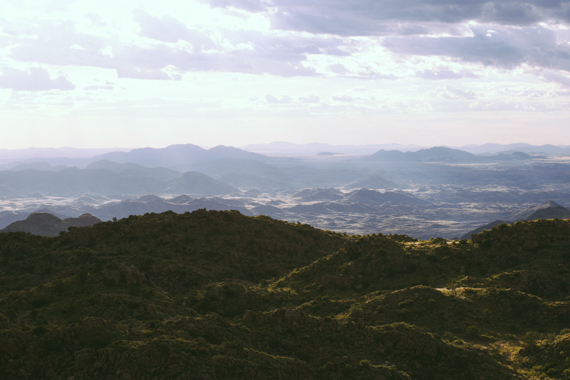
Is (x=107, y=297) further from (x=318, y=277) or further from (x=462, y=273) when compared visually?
(x=462, y=273)

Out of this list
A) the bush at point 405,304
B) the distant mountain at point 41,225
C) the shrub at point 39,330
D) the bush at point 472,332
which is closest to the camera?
the shrub at point 39,330

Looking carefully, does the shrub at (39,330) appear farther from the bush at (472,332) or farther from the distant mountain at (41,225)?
the distant mountain at (41,225)

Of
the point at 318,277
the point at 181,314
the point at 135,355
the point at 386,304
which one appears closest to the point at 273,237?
the point at 318,277

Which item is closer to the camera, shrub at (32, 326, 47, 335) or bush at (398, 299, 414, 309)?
shrub at (32, 326, 47, 335)

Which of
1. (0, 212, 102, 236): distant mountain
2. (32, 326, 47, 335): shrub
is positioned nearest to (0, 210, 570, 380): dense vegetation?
(32, 326, 47, 335): shrub

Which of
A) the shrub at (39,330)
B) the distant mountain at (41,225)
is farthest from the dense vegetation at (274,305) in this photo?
the distant mountain at (41,225)

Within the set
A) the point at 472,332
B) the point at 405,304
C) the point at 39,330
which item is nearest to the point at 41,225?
the point at 39,330

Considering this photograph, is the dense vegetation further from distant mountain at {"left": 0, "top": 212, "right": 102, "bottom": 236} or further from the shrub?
distant mountain at {"left": 0, "top": 212, "right": 102, "bottom": 236}

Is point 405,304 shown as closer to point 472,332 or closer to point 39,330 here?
point 472,332
